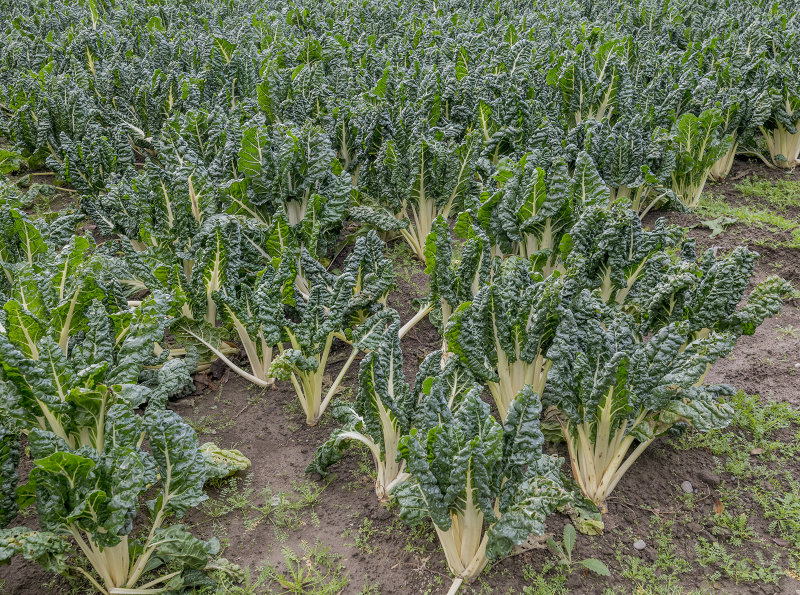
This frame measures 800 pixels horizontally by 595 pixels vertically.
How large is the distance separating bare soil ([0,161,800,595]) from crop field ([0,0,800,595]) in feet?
0.05

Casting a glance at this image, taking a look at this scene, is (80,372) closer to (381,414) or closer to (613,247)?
(381,414)

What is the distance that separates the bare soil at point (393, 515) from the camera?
2805 mm

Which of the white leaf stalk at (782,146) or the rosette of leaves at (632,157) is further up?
the rosette of leaves at (632,157)

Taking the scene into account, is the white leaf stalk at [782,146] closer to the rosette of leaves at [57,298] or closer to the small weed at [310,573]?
the small weed at [310,573]

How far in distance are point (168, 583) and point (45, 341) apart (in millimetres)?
1151

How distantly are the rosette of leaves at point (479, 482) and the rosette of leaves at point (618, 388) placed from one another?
38cm

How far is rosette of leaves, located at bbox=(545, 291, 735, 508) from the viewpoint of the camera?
2.85m

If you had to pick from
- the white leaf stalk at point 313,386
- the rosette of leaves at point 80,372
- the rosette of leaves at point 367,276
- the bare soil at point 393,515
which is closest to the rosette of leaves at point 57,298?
the rosette of leaves at point 80,372

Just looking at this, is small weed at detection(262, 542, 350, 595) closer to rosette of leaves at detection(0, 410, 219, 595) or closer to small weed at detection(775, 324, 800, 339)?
rosette of leaves at detection(0, 410, 219, 595)

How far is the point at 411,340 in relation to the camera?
4.29 metres

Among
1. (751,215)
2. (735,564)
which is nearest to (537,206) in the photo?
(735,564)

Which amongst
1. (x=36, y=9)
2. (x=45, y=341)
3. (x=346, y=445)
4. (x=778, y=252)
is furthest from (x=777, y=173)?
(x=36, y=9)

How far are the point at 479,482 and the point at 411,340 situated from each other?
6.16ft

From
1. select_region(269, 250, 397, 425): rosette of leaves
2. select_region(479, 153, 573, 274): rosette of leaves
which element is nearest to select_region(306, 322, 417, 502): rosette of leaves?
select_region(269, 250, 397, 425): rosette of leaves
